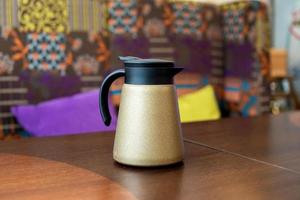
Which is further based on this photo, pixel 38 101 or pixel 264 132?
pixel 38 101

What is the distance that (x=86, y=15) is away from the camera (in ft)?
6.67

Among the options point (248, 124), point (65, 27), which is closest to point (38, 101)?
point (65, 27)

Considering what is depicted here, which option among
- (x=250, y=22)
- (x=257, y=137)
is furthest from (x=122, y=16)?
(x=257, y=137)

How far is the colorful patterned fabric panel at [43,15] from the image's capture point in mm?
1886

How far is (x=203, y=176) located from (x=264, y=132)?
0.54 metres

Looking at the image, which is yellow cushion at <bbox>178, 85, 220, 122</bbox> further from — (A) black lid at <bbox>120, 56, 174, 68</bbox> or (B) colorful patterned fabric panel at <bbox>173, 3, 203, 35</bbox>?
(A) black lid at <bbox>120, 56, 174, 68</bbox>

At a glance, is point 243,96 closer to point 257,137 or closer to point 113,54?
point 113,54

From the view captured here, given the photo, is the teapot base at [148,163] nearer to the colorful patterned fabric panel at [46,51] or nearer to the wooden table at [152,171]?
the wooden table at [152,171]

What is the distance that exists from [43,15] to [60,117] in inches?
19.4

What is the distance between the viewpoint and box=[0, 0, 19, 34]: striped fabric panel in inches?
72.1

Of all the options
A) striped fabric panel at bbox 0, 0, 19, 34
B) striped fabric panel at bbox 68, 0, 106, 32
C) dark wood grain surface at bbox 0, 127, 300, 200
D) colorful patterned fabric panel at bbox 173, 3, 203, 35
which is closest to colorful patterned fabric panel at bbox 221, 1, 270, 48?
colorful patterned fabric panel at bbox 173, 3, 203, 35

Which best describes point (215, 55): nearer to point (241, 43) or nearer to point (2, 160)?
point (241, 43)

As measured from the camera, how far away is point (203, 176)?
0.76 m

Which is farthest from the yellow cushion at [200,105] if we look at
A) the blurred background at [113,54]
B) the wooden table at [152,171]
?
the wooden table at [152,171]
